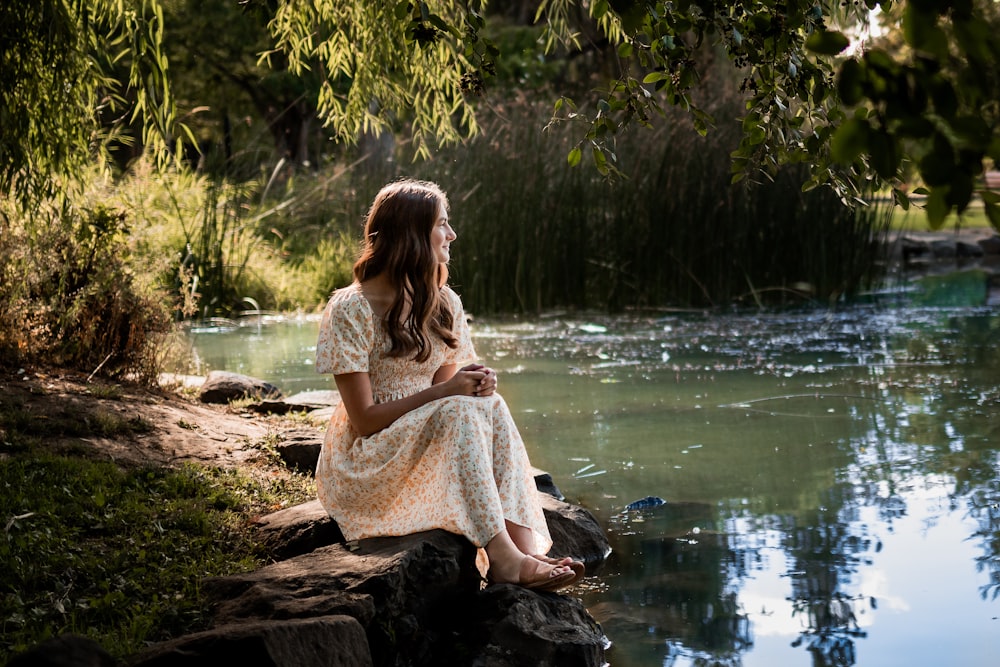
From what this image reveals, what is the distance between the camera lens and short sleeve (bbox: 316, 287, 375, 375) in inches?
116

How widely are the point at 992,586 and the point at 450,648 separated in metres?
1.50

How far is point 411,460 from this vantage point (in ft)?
9.53

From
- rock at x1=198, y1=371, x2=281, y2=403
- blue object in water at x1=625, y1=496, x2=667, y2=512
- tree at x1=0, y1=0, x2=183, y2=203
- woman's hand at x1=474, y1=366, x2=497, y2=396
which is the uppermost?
tree at x1=0, y1=0, x2=183, y2=203

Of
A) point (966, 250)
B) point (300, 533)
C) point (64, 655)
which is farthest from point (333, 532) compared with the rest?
point (966, 250)

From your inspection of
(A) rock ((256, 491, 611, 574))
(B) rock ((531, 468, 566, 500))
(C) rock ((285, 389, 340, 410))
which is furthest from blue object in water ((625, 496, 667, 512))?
(C) rock ((285, 389, 340, 410))

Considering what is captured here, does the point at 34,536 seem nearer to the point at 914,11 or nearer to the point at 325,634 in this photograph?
the point at 325,634

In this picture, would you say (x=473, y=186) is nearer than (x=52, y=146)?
No

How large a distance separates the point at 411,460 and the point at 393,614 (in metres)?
0.45

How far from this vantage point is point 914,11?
1.06 meters

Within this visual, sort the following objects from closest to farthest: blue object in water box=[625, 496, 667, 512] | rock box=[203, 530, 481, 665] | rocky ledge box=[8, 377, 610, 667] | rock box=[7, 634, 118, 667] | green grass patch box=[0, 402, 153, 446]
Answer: rock box=[7, 634, 118, 667]
rocky ledge box=[8, 377, 610, 667]
rock box=[203, 530, 481, 665]
green grass patch box=[0, 402, 153, 446]
blue object in water box=[625, 496, 667, 512]

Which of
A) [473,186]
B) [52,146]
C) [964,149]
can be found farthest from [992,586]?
[473,186]

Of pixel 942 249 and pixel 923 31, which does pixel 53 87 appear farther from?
pixel 942 249

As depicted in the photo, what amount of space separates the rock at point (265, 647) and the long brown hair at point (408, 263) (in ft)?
3.17

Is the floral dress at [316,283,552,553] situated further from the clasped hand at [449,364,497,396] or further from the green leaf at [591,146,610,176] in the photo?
the green leaf at [591,146,610,176]
